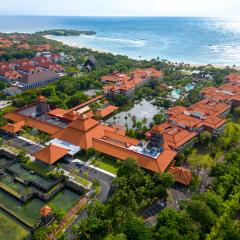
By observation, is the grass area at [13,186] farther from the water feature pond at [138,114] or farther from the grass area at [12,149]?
the water feature pond at [138,114]

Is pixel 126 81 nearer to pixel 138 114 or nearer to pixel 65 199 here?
pixel 138 114

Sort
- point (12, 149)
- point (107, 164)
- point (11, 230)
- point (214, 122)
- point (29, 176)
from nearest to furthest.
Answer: point (11, 230) → point (29, 176) → point (107, 164) → point (12, 149) → point (214, 122)

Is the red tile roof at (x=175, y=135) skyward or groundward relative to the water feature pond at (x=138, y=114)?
skyward

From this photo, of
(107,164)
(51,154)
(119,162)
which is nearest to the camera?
(51,154)

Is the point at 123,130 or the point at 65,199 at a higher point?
the point at 123,130

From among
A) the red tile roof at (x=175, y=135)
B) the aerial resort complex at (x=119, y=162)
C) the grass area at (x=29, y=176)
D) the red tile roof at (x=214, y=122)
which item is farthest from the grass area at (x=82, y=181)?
the red tile roof at (x=214, y=122)

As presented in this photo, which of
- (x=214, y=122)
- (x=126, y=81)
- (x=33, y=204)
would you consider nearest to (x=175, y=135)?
(x=214, y=122)

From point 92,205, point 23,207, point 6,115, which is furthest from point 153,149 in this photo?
point 6,115
